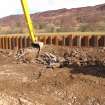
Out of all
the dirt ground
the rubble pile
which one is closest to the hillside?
the rubble pile

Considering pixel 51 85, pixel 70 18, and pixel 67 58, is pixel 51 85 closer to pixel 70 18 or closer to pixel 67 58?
pixel 67 58

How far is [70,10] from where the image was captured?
260 ft

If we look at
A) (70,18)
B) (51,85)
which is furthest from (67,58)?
(70,18)

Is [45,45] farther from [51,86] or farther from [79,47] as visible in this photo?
[51,86]

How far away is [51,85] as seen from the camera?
1648 centimetres

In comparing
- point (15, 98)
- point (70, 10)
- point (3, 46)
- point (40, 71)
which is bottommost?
point (70, 10)

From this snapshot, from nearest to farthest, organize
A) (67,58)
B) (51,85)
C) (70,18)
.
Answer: (51,85)
(67,58)
(70,18)

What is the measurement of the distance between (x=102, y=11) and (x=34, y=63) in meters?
48.7

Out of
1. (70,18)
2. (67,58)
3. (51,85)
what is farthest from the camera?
(70,18)

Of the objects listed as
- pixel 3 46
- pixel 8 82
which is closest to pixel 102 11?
pixel 3 46

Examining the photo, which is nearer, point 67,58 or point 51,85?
point 51,85

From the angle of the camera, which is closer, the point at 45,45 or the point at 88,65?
the point at 88,65

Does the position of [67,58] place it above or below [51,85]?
below

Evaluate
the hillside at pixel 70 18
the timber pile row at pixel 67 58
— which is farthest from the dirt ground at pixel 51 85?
the hillside at pixel 70 18
